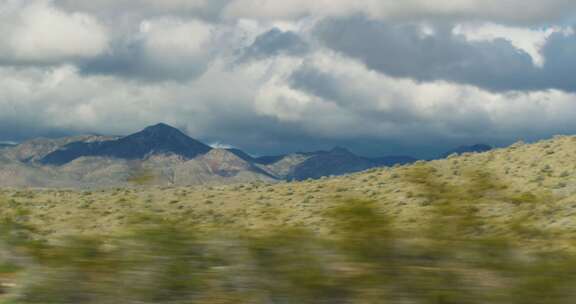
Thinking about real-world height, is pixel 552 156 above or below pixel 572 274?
above

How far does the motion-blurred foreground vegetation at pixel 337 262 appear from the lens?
783 centimetres

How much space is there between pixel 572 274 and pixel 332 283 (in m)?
2.09

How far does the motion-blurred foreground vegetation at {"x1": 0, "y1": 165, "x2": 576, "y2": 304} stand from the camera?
7.83 meters

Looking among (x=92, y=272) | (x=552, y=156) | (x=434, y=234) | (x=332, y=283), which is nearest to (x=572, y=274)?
(x=434, y=234)

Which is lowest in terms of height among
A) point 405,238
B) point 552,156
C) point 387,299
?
point 387,299

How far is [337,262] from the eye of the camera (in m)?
8.21

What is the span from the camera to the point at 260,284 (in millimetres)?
8219

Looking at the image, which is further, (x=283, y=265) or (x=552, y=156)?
(x=552, y=156)

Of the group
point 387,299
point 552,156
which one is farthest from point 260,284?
point 552,156

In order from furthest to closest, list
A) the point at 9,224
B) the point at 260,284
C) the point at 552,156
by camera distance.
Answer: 1. the point at 552,156
2. the point at 9,224
3. the point at 260,284

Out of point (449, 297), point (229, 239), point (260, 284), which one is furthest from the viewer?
point (229, 239)

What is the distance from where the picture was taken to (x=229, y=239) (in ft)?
28.8

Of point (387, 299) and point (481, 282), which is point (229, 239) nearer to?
point (387, 299)

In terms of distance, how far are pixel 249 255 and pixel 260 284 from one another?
326 mm
